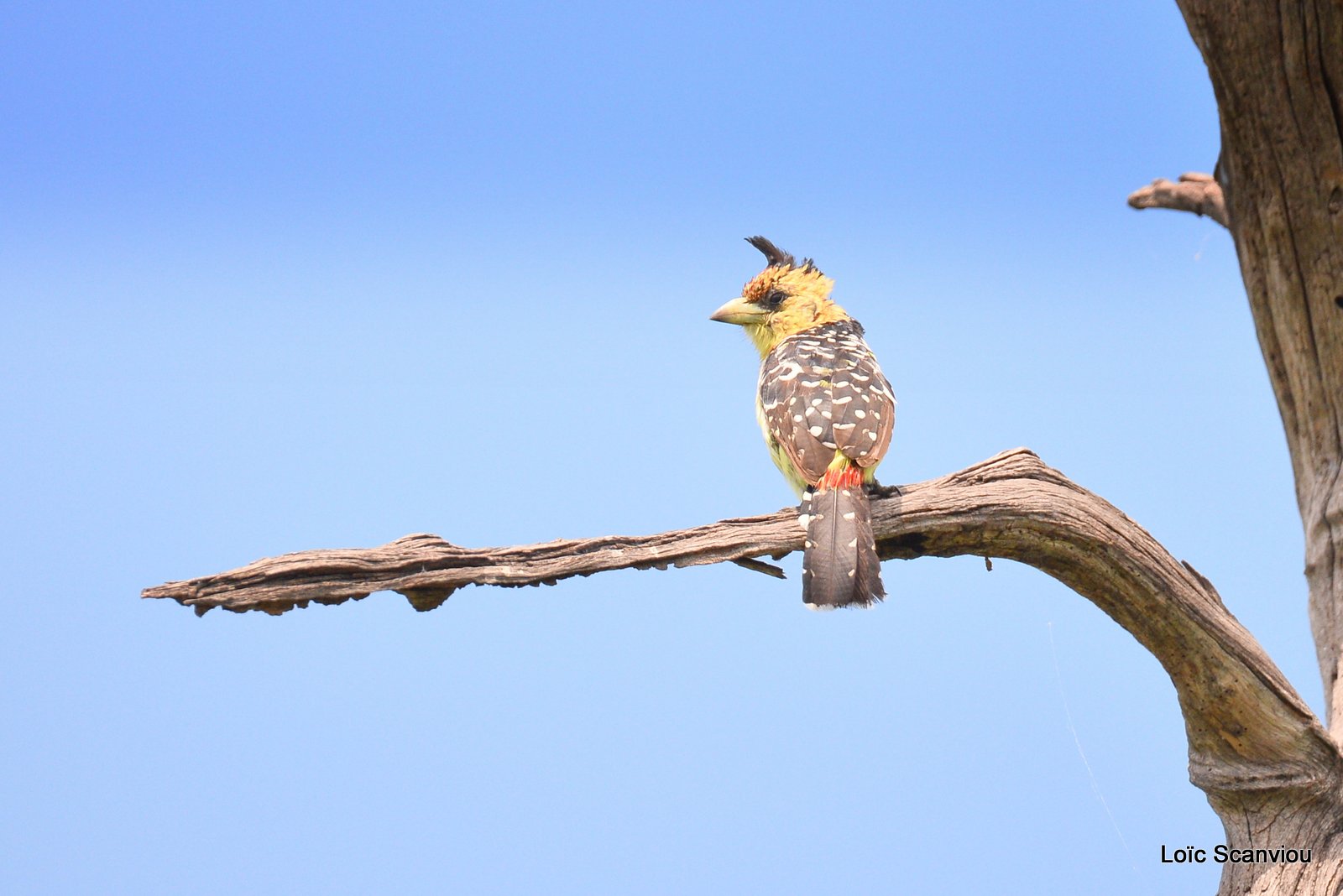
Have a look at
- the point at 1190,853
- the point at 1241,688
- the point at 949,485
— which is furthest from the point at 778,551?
the point at 1190,853

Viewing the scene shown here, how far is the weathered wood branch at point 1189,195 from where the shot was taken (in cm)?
569

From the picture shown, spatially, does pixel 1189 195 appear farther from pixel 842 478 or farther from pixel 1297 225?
pixel 842 478

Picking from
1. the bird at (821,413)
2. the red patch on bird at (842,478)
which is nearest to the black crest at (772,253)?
the bird at (821,413)

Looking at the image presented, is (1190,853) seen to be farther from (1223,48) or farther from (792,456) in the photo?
(1223,48)

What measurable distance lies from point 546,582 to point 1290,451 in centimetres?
310

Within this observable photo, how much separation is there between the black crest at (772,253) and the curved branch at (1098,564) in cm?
170

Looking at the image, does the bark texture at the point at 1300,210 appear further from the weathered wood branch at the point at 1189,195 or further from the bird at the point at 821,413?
the bird at the point at 821,413

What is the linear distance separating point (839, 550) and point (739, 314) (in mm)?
1802

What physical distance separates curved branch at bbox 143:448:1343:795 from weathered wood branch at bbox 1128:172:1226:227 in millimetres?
2629

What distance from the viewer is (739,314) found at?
503 cm

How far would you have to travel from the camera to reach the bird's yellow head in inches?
197

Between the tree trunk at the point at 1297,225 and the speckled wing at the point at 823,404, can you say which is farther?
the tree trunk at the point at 1297,225

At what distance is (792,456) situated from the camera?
386 centimetres

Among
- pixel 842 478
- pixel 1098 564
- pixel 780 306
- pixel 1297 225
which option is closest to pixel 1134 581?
pixel 1098 564
